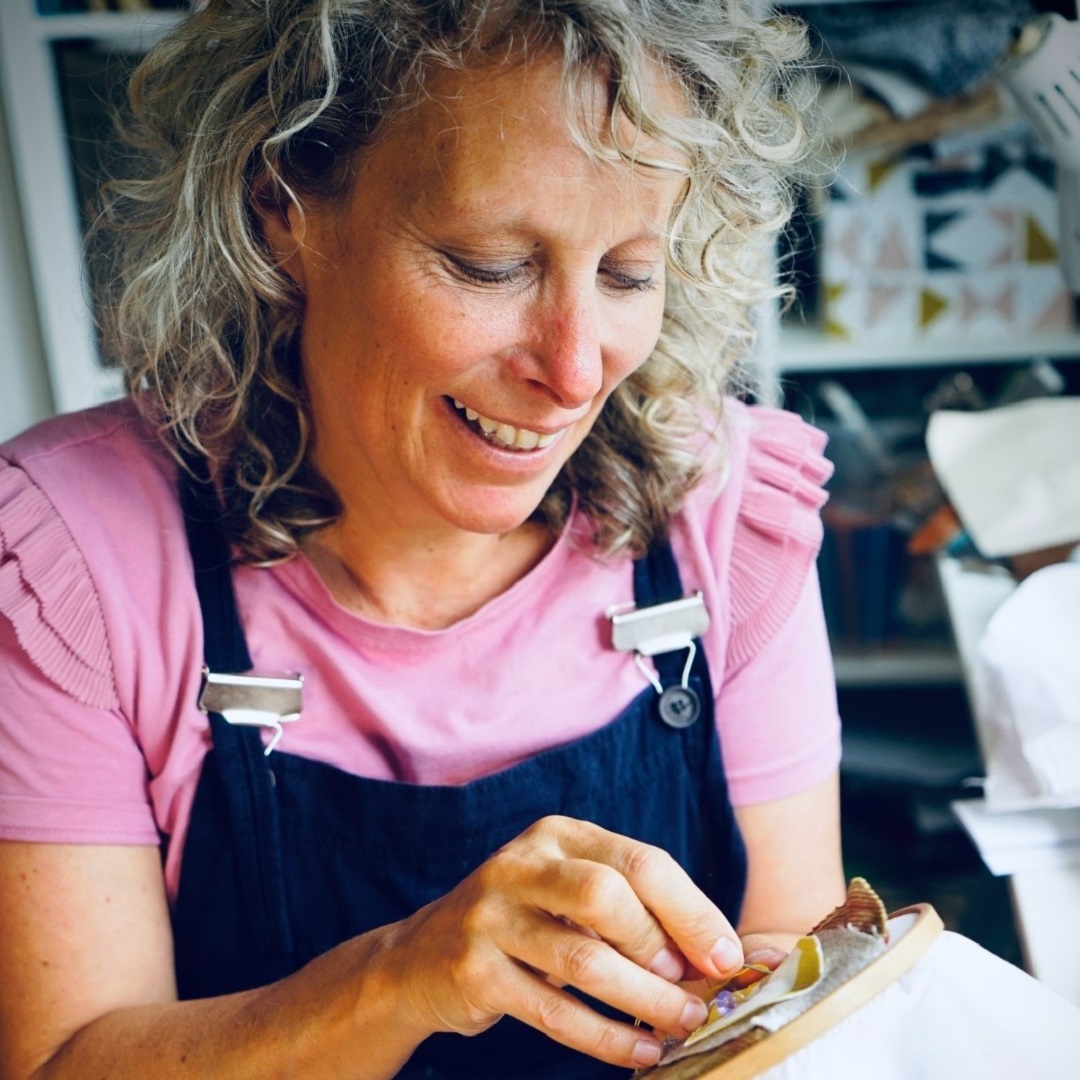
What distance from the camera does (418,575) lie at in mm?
1139

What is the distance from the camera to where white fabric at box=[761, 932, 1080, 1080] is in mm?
752

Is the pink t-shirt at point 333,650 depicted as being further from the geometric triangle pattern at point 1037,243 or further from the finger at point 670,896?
the geometric triangle pattern at point 1037,243

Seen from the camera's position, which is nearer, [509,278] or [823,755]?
[509,278]

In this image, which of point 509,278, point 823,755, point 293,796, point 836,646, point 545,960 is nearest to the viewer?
point 545,960

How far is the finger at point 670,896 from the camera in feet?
2.60

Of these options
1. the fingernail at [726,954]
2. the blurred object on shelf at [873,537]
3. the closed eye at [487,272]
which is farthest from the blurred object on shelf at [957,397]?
the fingernail at [726,954]

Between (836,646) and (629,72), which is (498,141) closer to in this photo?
(629,72)

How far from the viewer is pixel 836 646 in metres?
2.43

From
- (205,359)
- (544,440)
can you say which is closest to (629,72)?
(544,440)

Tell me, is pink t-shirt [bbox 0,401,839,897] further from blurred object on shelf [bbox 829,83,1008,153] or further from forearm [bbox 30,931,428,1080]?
blurred object on shelf [bbox 829,83,1008,153]

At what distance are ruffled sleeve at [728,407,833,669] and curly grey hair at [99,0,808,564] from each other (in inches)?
2.3

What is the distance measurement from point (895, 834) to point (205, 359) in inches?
55.1

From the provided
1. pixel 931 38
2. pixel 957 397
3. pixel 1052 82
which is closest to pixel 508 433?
pixel 1052 82

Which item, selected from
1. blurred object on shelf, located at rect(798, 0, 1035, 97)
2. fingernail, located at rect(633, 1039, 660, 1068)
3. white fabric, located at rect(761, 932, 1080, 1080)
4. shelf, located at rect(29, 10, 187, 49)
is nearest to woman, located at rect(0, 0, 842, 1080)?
fingernail, located at rect(633, 1039, 660, 1068)
